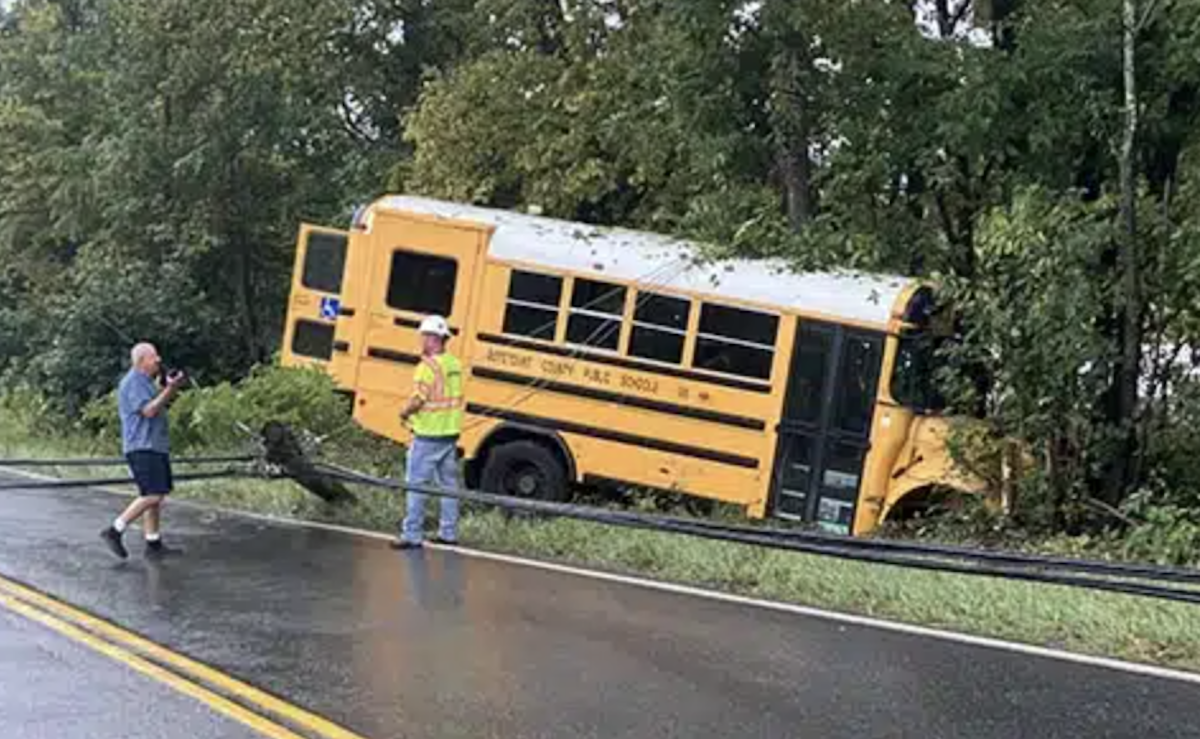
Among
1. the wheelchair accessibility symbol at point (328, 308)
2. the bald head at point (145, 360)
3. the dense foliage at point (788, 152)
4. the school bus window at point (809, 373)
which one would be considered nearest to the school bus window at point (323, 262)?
the wheelchair accessibility symbol at point (328, 308)

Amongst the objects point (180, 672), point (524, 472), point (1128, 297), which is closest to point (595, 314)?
point (524, 472)

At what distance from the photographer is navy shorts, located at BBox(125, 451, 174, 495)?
412 inches

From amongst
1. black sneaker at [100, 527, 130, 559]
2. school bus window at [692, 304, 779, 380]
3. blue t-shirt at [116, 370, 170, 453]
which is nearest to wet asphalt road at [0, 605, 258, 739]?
black sneaker at [100, 527, 130, 559]

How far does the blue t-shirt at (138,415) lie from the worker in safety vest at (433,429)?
182cm

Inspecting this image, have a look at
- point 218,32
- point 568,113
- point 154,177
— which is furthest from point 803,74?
point 154,177

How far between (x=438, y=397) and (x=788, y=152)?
23.4 feet

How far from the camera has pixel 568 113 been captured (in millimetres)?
20594

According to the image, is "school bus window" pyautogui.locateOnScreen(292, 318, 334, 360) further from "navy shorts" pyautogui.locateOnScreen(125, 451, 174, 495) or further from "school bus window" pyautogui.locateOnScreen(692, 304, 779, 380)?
"navy shorts" pyautogui.locateOnScreen(125, 451, 174, 495)

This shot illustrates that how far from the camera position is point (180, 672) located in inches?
266

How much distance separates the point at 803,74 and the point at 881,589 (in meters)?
8.01

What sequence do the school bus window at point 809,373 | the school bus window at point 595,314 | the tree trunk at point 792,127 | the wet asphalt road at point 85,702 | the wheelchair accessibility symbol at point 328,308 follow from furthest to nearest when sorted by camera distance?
the wheelchair accessibility symbol at point 328,308 < the tree trunk at point 792,127 < the school bus window at point 595,314 < the school bus window at point 809,373 < the wet asphalt road at point 85,702

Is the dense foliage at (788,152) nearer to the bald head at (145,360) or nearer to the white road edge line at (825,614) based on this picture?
the white road edge line at (825,614)

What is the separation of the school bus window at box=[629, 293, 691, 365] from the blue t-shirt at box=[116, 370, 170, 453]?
5.33m

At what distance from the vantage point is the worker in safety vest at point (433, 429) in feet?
35.5
